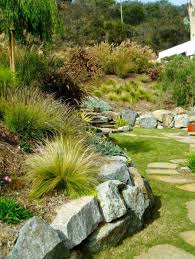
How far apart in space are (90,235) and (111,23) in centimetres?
2785

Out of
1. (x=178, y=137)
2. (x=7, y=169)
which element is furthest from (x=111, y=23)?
(x=7, y=169)

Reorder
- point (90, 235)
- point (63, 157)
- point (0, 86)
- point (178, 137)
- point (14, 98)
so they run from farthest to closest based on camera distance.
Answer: point (178, 137) → point (0, 86) → point (14, 98) → point (63, 157) → point (90, 235)

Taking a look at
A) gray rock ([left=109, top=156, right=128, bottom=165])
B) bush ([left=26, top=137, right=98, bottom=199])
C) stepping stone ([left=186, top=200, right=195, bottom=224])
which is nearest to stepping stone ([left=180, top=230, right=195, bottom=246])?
stepping stone ([left=186, top=200, right=195, bottom=224])

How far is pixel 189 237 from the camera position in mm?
4055

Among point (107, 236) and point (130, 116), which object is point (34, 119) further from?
point (130, 116)

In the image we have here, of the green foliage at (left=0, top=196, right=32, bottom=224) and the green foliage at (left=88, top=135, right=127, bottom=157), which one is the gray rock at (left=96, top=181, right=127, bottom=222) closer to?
the green foliage at (left=0, top=196, right=32, bottom=224)

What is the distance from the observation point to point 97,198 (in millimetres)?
3963

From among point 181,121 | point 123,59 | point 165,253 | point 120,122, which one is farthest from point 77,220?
point 123,59

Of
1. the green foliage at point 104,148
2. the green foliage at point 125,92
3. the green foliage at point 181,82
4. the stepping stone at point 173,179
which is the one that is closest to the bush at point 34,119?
the green foliage at point 104,148

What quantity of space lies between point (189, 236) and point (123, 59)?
13.8 meters

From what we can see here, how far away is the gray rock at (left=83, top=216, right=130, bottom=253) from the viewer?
3693 mm

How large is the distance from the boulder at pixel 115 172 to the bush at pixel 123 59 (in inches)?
490

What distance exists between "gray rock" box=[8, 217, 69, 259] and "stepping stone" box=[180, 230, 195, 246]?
124 centimetres

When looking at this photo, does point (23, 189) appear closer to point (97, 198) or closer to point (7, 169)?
point (7, 169)
